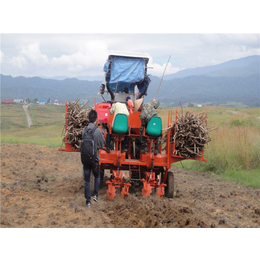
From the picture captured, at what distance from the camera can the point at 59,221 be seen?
5.15 meters

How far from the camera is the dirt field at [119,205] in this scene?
17.0 feet

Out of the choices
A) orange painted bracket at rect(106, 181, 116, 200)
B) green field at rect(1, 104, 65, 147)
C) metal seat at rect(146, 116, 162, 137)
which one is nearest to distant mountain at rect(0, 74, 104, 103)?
green field at rect(1, 104, 65, 147)

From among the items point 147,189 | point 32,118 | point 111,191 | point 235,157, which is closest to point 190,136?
point 147,189

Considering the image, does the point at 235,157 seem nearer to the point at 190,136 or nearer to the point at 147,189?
the point at 190,136

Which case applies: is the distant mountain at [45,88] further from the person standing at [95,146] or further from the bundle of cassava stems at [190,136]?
the person standing at [95,146]

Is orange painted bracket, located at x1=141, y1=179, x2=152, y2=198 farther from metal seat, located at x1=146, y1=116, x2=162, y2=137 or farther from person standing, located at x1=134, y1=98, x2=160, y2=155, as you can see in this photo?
metal seat, located at x1=146, y1=116, x2=162, y2=137

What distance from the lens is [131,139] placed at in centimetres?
775

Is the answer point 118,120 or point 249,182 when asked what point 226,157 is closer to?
point 249,182

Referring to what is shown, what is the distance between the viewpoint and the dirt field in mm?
5195

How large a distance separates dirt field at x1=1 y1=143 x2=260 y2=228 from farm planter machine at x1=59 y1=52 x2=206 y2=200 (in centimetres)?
37

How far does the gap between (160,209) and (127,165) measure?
1.69 metres

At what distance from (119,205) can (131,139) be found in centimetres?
207

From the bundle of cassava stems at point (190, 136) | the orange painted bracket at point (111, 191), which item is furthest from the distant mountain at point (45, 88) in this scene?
the orange painted bracket at point (111, 191)

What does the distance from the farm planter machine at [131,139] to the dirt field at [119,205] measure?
1.21 feet
